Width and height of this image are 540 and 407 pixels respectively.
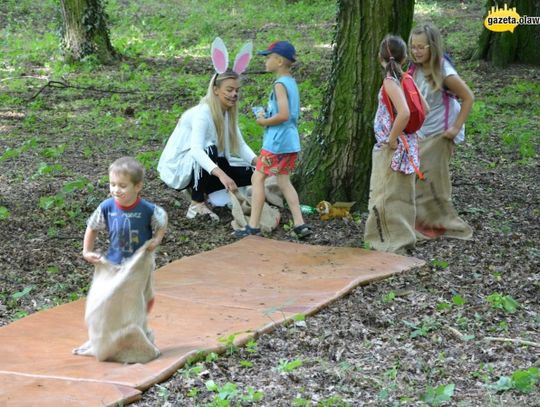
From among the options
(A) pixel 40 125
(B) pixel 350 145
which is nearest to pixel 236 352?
(B) pixel 350 145

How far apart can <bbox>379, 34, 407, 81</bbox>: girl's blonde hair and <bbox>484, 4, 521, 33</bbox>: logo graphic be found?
30.2ft

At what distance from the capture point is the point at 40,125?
38.1 ft

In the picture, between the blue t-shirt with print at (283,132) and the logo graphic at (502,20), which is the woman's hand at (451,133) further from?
the logo graphic at (502,20)

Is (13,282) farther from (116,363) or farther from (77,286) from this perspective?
(116,363)

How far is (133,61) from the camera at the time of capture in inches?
652

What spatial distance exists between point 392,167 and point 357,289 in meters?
1.09

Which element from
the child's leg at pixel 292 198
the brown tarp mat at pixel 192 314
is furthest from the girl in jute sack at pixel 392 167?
→ the child's leg at pixel 292 198

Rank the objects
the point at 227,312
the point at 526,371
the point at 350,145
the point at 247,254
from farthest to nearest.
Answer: the point at 350,145 → the point at 247,254 → the point at 227,312 → the point at 526,371

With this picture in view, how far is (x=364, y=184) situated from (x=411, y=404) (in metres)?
3.89

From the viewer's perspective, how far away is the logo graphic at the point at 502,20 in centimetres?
1510

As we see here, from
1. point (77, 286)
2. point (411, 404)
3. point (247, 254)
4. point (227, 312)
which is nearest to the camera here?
point (411, 404)

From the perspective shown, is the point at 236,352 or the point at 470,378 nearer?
the point at 470,378

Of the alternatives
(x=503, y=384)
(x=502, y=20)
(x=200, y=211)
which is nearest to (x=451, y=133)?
(x=200, y=211)

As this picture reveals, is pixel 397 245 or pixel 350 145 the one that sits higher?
pixel 350 145
